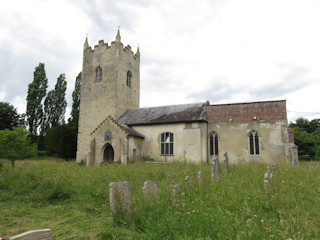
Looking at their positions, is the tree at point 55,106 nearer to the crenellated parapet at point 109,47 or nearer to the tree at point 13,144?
the crenellated parapet at point 109,47

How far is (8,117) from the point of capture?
103ft


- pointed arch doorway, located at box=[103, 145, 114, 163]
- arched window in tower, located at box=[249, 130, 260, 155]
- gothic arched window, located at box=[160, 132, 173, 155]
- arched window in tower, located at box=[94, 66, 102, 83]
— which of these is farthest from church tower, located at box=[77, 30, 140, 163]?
arched window in tower, located at box=[249, 130, 260, 155]

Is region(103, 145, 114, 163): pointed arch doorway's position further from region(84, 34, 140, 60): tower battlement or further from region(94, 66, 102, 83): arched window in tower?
region(84, 34, 140, 60): tower battlement

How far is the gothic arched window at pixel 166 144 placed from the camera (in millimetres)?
19266

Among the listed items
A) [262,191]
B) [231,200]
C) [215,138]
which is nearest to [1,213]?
[231,200]

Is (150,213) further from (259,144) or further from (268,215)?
(259,144)

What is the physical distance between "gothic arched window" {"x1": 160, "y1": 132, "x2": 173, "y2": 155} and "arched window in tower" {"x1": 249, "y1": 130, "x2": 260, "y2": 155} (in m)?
7.21

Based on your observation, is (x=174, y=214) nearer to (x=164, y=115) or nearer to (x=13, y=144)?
(x=13, y=144)

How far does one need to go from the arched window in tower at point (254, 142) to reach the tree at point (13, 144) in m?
17.5

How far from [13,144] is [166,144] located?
1211 cm

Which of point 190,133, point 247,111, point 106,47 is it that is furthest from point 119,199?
point 106,47

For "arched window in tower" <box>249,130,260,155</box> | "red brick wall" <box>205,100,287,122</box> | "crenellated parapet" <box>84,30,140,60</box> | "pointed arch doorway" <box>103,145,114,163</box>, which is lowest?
"pointed arch doorway" <box>103,145,114,163</box>

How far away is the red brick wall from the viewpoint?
17.5m

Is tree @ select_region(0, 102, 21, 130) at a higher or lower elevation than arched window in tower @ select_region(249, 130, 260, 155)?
higher
